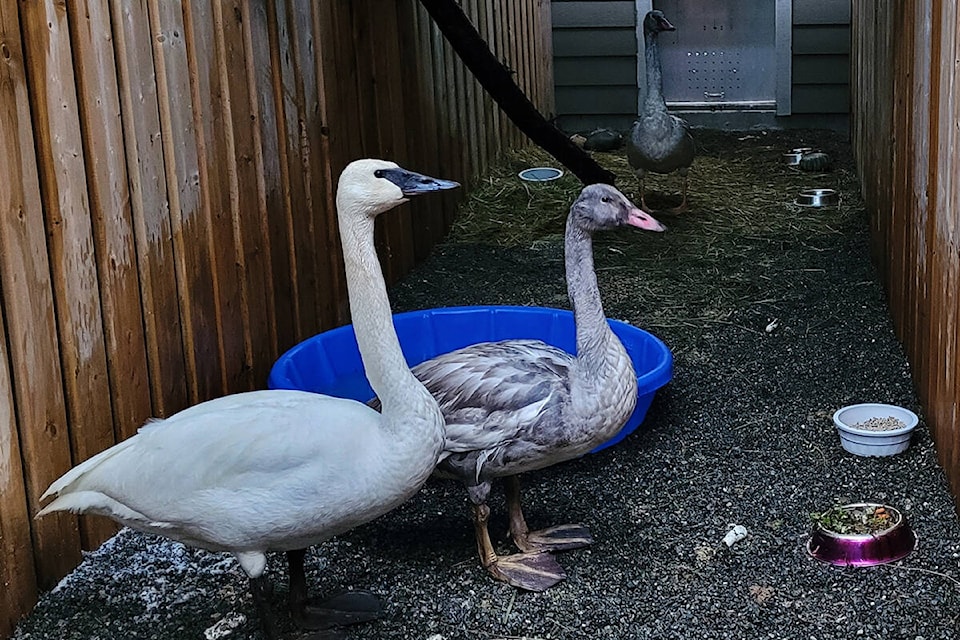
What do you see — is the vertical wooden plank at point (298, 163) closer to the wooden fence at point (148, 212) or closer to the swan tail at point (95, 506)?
the wooden fence at point (148, 212)

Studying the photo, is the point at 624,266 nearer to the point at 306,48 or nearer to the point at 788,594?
the point at 306,48

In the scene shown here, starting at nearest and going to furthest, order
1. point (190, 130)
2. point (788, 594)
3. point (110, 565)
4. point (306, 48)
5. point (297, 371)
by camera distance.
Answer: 1. point (788, 594)
2. point (110, 565)
3. point (190, 130)
4. point (297, 371)
5. point (306, 48)

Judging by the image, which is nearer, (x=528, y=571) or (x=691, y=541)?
(x=528, y=571)

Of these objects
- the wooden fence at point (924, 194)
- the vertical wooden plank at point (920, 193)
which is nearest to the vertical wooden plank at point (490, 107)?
the wooden fence at point (924, 194)

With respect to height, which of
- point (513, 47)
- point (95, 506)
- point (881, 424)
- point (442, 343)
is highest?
point (513, 47)

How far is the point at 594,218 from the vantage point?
3789 millimetres

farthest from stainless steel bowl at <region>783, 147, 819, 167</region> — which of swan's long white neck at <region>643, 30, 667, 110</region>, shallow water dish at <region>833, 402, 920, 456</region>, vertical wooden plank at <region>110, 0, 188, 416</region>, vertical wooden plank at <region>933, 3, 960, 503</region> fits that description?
vertical wooden plank at <region>110, 0, 188, 416</region>

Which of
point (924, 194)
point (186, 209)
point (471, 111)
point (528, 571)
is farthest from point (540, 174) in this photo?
point (528, 571)

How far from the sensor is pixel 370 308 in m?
3.30

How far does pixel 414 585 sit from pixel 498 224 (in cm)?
428

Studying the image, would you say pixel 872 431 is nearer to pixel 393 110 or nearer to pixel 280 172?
pixel 280 172

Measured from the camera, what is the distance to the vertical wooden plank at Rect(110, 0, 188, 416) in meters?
3.79

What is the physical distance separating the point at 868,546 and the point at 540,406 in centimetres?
105

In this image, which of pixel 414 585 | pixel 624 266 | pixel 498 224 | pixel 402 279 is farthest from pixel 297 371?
pixel 498 224
